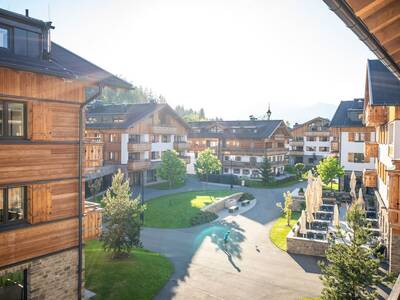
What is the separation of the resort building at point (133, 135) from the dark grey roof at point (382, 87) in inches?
956

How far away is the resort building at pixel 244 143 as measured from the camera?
5491cm

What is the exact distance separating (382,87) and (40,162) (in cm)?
2101

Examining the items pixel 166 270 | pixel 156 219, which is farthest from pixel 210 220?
pixel 166 270

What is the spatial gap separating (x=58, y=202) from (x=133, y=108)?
3597 centimetres

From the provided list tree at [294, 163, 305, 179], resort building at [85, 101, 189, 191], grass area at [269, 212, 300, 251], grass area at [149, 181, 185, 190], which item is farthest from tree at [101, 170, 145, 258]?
tree at [294, 163, 305, 179]

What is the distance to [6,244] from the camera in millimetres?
10727

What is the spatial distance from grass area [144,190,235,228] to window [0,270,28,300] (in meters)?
14.4

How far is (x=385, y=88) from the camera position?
21516 mm

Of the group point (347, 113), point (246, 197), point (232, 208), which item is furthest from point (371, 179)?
point (347, 113)

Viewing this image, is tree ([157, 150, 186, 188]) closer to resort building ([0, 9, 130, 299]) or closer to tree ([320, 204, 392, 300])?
resort building ([0, 9, 130, 299])

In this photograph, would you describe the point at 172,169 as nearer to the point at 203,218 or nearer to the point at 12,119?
the point at 203,218

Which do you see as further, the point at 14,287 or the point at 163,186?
A: the point at 163,186

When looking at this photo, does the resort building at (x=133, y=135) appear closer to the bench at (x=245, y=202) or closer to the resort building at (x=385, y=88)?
the bench at (x=245, y=202)

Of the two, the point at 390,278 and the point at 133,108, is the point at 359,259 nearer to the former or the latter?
the point at 390,278
